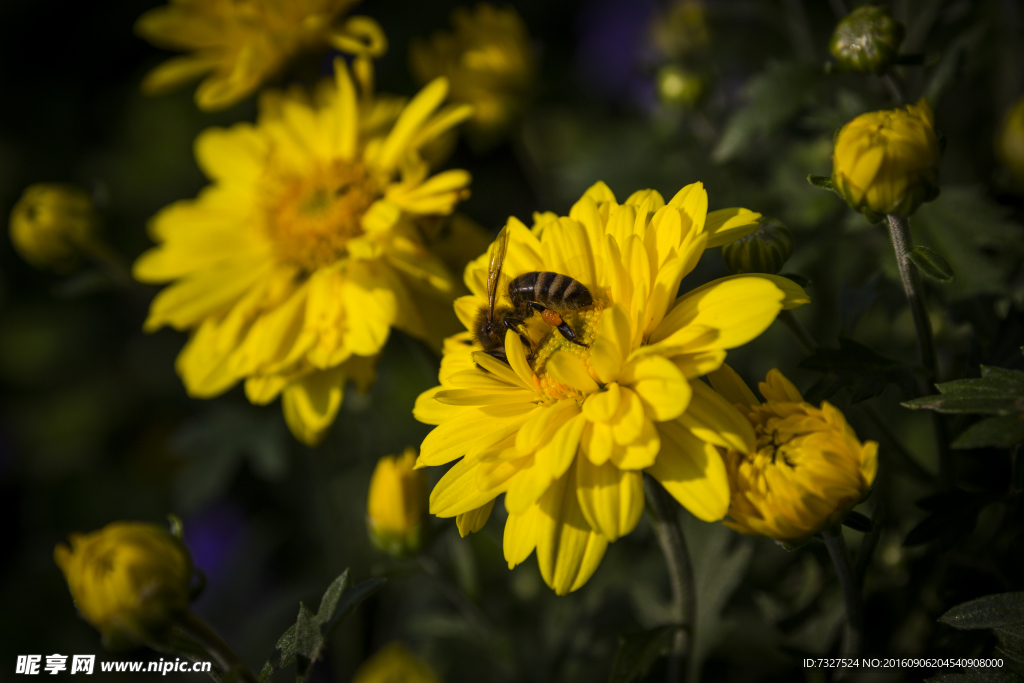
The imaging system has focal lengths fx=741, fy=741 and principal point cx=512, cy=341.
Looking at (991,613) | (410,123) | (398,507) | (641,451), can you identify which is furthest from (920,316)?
(410,123)

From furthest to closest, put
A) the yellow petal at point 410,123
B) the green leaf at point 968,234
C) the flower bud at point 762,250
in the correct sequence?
1. the yellow petal at point 410,123
2. the green leaf at point 968,234
3. the flower bud at point 762,250

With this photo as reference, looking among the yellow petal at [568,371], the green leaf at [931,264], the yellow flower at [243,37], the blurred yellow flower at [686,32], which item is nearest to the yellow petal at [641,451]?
the yellow petal at [568,371]

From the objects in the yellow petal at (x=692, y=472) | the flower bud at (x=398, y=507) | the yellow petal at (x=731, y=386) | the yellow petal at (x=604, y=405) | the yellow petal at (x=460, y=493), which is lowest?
the flower bud at (x=398, y=507)

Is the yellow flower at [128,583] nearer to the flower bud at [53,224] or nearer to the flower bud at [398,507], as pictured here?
the flower bud at [398,507]

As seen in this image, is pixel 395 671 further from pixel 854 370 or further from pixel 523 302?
pixel 854 370

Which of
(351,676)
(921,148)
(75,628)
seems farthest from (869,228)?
(75,628)

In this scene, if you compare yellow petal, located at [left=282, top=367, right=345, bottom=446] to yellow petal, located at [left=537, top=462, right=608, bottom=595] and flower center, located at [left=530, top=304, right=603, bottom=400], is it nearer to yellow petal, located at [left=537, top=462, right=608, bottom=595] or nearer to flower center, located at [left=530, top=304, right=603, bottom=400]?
flower center, located at [left=530, top=304, right=603, bottom=400]

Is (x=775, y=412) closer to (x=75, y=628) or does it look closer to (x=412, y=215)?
(x=412, y=215)
